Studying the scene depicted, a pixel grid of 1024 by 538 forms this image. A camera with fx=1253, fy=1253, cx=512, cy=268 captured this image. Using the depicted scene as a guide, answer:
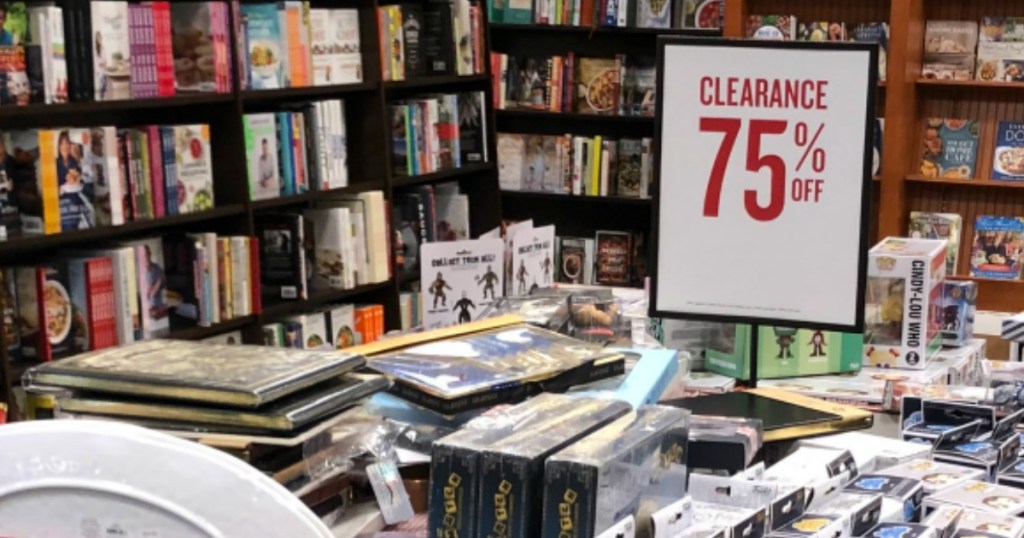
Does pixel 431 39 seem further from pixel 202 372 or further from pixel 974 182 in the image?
pixel 202 372

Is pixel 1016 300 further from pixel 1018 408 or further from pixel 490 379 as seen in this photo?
pixel 490 379

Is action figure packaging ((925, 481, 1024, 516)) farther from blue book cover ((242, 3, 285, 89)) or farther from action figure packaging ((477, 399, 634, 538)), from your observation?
blue book cover ((242, 3, 285, 89))

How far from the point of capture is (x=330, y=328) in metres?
4.87

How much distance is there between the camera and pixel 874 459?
1.74 meters

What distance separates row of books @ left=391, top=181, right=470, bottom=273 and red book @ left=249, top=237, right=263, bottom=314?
833 mm

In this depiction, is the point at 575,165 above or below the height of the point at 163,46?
below

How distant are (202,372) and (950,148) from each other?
205 inches

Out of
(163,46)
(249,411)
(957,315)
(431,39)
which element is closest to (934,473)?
(249,411)

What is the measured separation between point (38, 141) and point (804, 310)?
2.51 metres

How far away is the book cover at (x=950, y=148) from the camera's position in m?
5.85

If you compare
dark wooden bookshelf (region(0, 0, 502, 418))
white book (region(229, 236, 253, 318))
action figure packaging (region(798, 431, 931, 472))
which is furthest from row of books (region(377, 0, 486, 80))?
action figure packaging (region(798, 431, 931, 472))

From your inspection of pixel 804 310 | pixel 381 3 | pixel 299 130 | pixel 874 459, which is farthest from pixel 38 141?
pixel 874 459

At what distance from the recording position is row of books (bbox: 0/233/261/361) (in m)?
3.75

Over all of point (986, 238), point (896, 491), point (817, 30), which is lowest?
point (986, 238)
